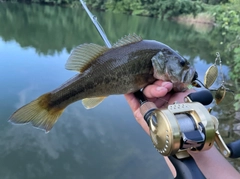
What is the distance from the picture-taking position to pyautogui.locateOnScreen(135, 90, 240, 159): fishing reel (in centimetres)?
124

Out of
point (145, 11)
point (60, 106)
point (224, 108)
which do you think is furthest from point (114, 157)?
point (145, 11)

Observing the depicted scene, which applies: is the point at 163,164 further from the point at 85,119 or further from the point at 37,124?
the point at 37,124

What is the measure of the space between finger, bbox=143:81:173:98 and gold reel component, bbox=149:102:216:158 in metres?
0.50

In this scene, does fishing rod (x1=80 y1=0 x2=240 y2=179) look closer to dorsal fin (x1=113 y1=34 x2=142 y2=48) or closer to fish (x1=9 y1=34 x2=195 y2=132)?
fish (x1=9 y1=34 x2=195 y2=132)

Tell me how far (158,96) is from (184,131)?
0.68m

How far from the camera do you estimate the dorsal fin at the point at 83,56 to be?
1.84 meters

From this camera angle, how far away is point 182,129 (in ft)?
4.17

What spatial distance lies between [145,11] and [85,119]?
4075 centimetres

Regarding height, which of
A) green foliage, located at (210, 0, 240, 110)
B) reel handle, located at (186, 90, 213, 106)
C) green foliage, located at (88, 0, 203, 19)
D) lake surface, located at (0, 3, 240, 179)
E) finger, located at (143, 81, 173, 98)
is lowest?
green foliage, located at (88, 0, 203, 19)

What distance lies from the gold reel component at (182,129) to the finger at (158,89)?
505mm

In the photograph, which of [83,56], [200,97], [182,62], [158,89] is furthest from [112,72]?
[200,97]

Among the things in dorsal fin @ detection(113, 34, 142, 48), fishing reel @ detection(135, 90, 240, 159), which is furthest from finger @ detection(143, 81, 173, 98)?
fishing reel @ detection(135, 90, 240, 159)

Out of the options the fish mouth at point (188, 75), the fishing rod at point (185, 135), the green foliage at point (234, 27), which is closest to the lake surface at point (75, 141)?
the green foliage at point (234, 27)

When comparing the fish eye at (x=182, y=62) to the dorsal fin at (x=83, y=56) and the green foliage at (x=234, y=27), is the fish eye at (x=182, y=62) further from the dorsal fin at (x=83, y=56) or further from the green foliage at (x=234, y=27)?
the green foliage at (x=234, y=27)
